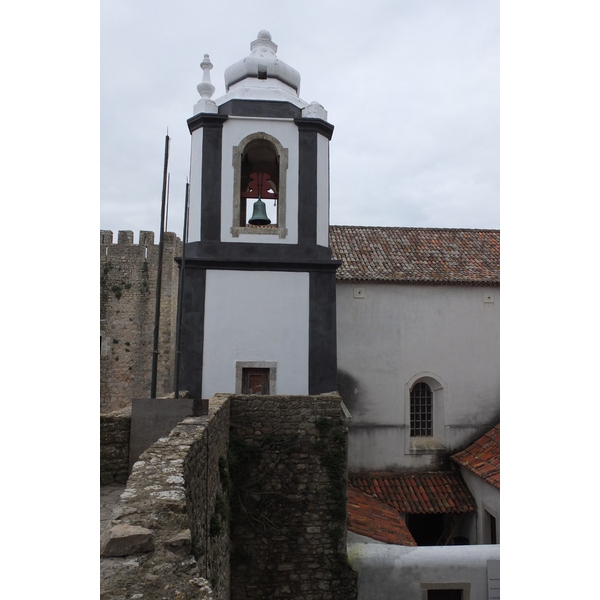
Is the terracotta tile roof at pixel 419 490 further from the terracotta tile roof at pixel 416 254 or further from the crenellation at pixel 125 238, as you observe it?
the crenellation at pixel 125 238

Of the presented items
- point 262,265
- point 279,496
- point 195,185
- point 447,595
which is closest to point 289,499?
point 279,496

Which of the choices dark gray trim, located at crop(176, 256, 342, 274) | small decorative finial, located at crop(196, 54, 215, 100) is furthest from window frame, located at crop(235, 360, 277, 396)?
small decorative finial, located at crop(196, 54, 215, 100)

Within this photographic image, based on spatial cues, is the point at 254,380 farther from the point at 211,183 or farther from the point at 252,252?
the point at 211,183

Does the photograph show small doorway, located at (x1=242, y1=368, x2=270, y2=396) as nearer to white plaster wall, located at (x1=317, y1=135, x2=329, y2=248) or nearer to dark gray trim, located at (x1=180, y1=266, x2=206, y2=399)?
dark gray trim, located at (x1=180, y1=266, x2=206, y2=399)

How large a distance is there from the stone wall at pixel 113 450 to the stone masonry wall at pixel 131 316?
547 inches

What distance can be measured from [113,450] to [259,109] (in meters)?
6.55

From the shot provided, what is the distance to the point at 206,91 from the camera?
30.2ft

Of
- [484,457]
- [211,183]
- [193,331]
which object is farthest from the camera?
[484,457]

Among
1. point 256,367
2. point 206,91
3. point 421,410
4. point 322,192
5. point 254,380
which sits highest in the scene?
point 206,91


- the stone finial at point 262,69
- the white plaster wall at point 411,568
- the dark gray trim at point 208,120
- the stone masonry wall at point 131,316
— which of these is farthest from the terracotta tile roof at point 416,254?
the stone masonry wall at point 131,316

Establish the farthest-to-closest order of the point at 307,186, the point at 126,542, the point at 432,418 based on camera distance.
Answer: the point at 432,418 → the point at 307,186 → the point at 126,542

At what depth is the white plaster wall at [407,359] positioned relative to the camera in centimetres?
1099

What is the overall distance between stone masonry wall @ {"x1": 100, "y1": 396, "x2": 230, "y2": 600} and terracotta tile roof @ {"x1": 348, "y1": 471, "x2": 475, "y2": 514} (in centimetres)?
548

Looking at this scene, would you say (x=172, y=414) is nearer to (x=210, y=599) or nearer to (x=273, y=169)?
(x=210, y=599)
